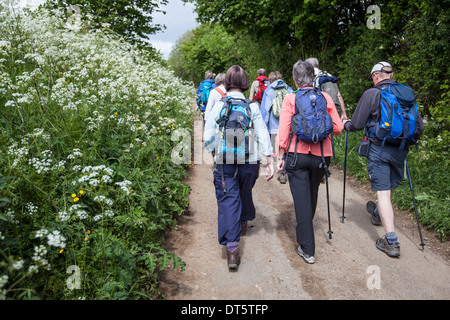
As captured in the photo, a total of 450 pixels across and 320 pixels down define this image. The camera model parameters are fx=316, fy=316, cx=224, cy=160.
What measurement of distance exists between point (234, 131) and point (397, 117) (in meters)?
2.01

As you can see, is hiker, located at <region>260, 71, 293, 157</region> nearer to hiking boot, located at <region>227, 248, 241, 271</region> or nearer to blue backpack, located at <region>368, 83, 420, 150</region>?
blue backpack, located at <region>368, 83, 420, 150</region>

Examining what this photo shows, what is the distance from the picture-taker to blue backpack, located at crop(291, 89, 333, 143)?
3.65 meters

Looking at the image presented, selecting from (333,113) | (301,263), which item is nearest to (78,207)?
(301,263)

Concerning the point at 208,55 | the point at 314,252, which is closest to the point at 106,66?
the point at 314,252

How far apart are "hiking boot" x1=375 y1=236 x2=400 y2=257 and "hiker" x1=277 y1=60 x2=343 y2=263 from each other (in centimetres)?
106

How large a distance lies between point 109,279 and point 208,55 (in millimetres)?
49066

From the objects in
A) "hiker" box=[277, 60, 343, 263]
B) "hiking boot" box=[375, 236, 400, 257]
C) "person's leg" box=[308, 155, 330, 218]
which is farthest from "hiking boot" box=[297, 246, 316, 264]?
"hiking boot" box=[375, 236, 400, 257]

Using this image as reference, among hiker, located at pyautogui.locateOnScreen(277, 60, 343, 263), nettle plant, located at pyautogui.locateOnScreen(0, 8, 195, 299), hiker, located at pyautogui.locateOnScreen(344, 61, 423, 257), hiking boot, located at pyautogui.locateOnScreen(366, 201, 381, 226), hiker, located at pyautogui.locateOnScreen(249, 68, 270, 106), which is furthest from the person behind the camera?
hiker, located at pyautogui.locateOnScreen(249, 68, 270, 106)

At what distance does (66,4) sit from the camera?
1581 cm

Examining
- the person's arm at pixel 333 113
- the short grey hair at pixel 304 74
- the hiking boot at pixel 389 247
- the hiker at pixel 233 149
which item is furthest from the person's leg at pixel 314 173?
the hiking boot at pixel 389 247

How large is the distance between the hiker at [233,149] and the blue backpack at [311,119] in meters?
0.43

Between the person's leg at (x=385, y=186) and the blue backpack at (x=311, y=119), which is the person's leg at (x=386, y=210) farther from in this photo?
the blue backpack at (x=311, y=119)

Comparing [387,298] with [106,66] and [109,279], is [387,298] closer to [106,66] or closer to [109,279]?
[109,279]
